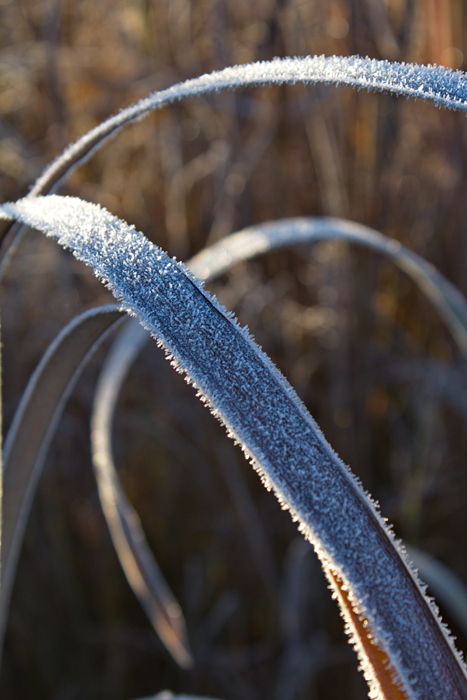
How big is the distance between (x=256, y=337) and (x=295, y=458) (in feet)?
2.44

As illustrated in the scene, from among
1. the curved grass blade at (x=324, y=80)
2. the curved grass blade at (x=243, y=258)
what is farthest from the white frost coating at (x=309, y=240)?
the curved grass blade at (x=324, y=80)

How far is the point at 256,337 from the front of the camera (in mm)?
969

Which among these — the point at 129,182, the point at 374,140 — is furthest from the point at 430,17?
the point at 129,182

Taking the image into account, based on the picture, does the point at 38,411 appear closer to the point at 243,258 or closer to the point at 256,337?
the point at 243,258

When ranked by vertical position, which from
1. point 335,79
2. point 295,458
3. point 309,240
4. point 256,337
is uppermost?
point 256,337

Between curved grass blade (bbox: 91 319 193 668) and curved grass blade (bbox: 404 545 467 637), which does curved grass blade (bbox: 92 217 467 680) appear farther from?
curved grass blade (bbox: 404 545 467 637)

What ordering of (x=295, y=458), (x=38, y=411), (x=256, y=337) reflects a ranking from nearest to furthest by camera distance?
(x=295, y=458), (x=38, y=411), (x=256, y=337)

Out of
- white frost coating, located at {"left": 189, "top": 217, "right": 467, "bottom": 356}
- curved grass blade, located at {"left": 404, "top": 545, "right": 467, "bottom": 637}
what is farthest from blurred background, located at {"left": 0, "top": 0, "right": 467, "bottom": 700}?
white frost coating, located at {"left": 189, "top": 217, "right": 467, "bottom": 356}

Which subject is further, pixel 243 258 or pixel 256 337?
pixel 256 337

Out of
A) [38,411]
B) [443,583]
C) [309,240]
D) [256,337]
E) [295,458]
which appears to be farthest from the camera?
[256,337]

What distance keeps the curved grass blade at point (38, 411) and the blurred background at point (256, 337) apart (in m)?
0.48

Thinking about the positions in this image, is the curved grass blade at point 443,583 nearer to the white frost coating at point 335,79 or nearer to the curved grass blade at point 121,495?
the curved grass blade at point 121,495

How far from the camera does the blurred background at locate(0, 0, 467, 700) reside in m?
0.87

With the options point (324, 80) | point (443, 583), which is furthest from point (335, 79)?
point (443, 583)
